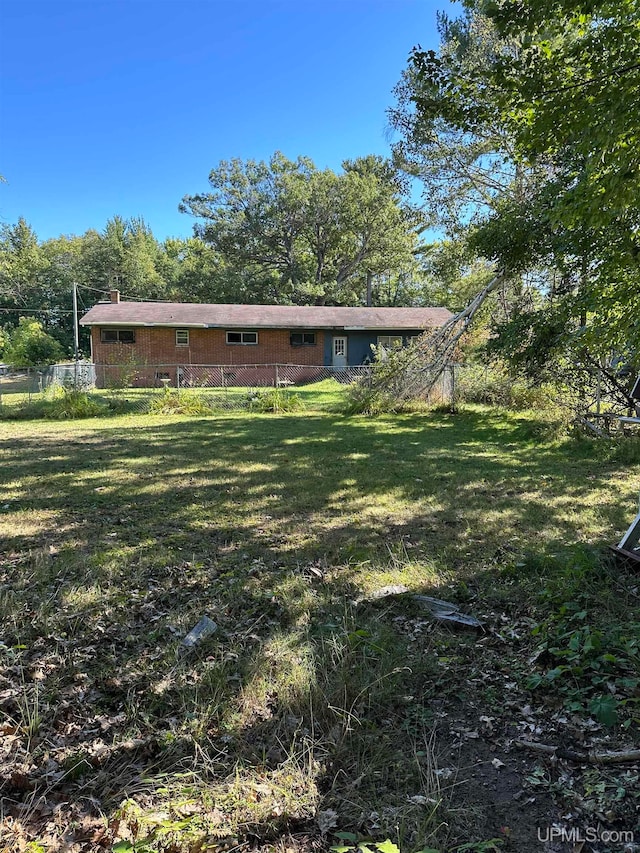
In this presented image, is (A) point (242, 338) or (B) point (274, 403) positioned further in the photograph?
(A) point (242, 338)

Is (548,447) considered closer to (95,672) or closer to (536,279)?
(536,279)

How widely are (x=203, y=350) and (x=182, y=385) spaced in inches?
89.5

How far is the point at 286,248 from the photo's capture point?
1379 inches

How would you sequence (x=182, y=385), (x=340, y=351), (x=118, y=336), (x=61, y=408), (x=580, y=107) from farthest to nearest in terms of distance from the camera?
(x=340, y=351), (x=118, y=336), (x=182, y=385), (x=61, y=408), (x=580, y=107)

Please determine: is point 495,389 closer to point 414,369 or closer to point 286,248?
point 414,369

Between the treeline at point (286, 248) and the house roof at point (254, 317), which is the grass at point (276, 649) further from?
the treeline at point (286, 248)

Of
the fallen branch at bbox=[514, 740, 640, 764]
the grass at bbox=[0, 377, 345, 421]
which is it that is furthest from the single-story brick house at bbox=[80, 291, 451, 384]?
the fallen branch at bbox=[514, 740, 640, 764]

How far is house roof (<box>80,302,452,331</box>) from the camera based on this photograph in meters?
22.1

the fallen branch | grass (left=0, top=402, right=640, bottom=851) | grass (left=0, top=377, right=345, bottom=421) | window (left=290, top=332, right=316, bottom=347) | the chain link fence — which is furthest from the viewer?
window (left=290, top=332, right=316, bottom=347)

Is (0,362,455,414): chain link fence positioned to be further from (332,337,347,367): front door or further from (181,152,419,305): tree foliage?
(181,152,419,305): tree foliage

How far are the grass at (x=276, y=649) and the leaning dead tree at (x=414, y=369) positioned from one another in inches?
286

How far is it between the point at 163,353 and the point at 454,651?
21.8m

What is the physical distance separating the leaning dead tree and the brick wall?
406 inches

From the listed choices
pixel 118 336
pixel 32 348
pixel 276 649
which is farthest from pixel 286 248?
pixel 276 649
